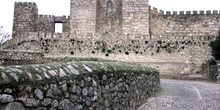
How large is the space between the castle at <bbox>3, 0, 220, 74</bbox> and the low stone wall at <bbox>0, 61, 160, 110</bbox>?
20712mm

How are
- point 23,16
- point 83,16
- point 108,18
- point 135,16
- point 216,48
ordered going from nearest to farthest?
point 216,48 → point 135,16 → point 83,16 → point 108,18 → point 23,16

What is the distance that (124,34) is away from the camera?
96.8 ft

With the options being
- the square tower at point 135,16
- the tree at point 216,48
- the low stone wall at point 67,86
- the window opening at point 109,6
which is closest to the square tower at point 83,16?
the window opening at point 109,6

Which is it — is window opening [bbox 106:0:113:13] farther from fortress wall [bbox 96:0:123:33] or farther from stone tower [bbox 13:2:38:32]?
stone tower [bbox 13:2:38:32]

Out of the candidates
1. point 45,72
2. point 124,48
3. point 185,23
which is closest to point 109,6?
point 124,48

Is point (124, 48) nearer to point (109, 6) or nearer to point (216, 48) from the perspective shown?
point (109, 6)

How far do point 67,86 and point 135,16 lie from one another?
2711cm

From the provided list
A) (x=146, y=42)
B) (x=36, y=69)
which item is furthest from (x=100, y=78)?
(x=146, y=42)

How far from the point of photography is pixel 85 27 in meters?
31.8

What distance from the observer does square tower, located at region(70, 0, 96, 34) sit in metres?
31.9

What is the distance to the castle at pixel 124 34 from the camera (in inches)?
1123

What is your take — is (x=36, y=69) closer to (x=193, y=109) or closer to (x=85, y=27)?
(x=193, y=109)

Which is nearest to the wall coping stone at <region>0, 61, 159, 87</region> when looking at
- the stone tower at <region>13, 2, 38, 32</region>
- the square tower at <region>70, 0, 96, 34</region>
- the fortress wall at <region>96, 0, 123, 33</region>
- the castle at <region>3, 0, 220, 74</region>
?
the castle at <region>3, 0, 220, 74</region>

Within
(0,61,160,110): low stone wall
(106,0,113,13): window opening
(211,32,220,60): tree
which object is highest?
(106,0,113,13): window opening
